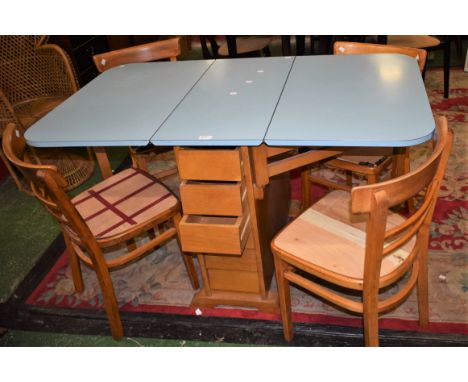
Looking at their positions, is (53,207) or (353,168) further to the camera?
(353,168)

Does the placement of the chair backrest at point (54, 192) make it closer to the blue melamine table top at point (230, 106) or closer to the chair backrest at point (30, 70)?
the blue melamine table top at point (230, 106)

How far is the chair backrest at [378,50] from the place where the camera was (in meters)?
1.84

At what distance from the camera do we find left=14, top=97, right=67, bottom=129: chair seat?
8.76 ft

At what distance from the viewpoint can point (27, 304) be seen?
199 centimetres

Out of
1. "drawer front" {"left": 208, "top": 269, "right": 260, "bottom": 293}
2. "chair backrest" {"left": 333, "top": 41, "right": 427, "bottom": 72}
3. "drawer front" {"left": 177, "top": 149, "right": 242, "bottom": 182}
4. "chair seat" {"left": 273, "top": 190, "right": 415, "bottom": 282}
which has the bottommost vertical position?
"drawer front" {"left": 208, "top": 269, "right": 260, "bottom": 293}

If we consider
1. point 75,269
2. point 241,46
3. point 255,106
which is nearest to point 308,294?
point 255,106

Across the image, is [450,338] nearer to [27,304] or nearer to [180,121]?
[180,121]

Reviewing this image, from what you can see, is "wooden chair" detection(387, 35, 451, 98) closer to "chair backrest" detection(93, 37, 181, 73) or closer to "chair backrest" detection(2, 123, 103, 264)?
"chair backrest" detection(93, 37, 181, 73)

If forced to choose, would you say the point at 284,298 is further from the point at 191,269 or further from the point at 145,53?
the point at 145,53

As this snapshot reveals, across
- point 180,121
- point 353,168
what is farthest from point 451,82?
point 180,121

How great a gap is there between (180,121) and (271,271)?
757 mm

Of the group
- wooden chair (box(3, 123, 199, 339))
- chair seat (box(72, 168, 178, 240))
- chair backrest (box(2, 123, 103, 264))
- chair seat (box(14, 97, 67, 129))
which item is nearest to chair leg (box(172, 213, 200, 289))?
wooden chair (box(3, 123, 199, 339))

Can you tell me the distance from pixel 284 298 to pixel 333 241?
0.94 feet

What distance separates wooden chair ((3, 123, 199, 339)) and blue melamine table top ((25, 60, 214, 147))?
0.50 feet
